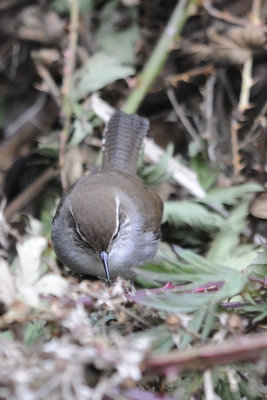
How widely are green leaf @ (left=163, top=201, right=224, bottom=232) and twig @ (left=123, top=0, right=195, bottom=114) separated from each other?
998 mm

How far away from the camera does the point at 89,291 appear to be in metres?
1.80

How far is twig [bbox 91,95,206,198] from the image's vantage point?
4.21m

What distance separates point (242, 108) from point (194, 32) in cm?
112

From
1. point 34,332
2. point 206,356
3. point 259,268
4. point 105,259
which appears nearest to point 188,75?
point 105,259

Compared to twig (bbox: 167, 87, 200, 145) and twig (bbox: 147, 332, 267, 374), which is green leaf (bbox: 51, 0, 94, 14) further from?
twig (bbox: 147, 332, 267, 374)

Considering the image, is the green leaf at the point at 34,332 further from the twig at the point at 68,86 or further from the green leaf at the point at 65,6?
the green leaf at the point at 65,6

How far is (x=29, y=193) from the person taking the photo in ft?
15.0

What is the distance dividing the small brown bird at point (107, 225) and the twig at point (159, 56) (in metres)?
0.96

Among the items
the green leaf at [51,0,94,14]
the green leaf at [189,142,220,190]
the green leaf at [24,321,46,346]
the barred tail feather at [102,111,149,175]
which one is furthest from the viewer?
the green leaf at [51,0,94,14]

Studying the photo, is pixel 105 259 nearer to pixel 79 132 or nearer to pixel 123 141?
pixel 123 141

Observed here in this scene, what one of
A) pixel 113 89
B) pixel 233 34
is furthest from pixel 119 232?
pixel 233 34

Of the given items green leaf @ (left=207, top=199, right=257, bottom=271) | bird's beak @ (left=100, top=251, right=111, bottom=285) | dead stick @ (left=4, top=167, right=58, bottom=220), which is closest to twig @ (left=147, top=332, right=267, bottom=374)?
bird's beak @ (left=100, top=251, right=111, bottom=285)

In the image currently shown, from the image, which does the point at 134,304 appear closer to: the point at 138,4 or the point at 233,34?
the point at 233,34

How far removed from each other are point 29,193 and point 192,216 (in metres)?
1.26
